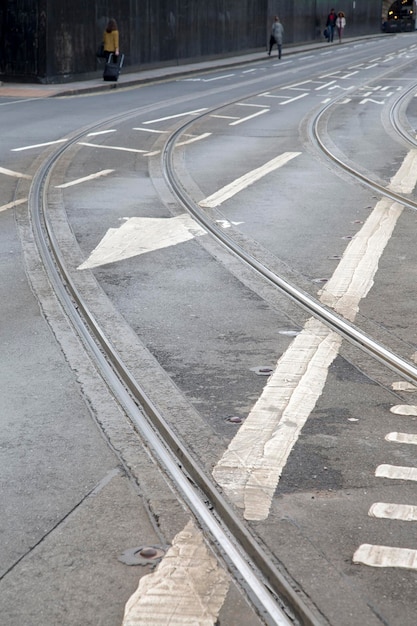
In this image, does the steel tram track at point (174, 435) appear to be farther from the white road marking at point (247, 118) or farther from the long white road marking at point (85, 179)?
the white road marking at point (247, 118)

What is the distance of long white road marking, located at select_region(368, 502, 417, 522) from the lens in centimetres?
505

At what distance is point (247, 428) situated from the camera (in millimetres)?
6211

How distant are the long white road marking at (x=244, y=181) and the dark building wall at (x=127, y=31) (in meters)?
18.6

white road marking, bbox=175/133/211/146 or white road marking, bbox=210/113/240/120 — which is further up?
white road marking, bbox=175/133/211/146

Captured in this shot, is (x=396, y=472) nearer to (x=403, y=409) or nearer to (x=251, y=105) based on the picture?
(x=403, y=409)

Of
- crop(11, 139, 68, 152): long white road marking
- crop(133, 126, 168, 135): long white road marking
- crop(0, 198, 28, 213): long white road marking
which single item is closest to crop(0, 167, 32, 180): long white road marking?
crop(0, 198, 28, 213): long white road marking

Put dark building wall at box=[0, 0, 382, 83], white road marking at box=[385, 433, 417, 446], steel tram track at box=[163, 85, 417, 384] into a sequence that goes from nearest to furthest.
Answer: white road marking at box=[385, 433, 417, 446]
steel tram track at box=[163, 85, 417, 384]
dark building wall at box=[0, 0, 382, 83]

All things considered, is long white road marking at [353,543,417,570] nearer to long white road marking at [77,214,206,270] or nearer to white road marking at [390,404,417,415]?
white road marking at [390,404,417,415]

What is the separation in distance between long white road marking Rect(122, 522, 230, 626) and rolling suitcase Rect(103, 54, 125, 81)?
31.8 metres

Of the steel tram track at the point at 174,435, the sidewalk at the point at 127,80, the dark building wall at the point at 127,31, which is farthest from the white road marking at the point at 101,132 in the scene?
the dark building wall at the point at 127,31

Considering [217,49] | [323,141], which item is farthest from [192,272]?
[217,49]

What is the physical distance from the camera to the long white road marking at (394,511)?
5.05m

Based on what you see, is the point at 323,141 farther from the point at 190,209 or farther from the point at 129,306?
the point at 129,306

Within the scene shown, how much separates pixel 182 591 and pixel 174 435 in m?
1.74
